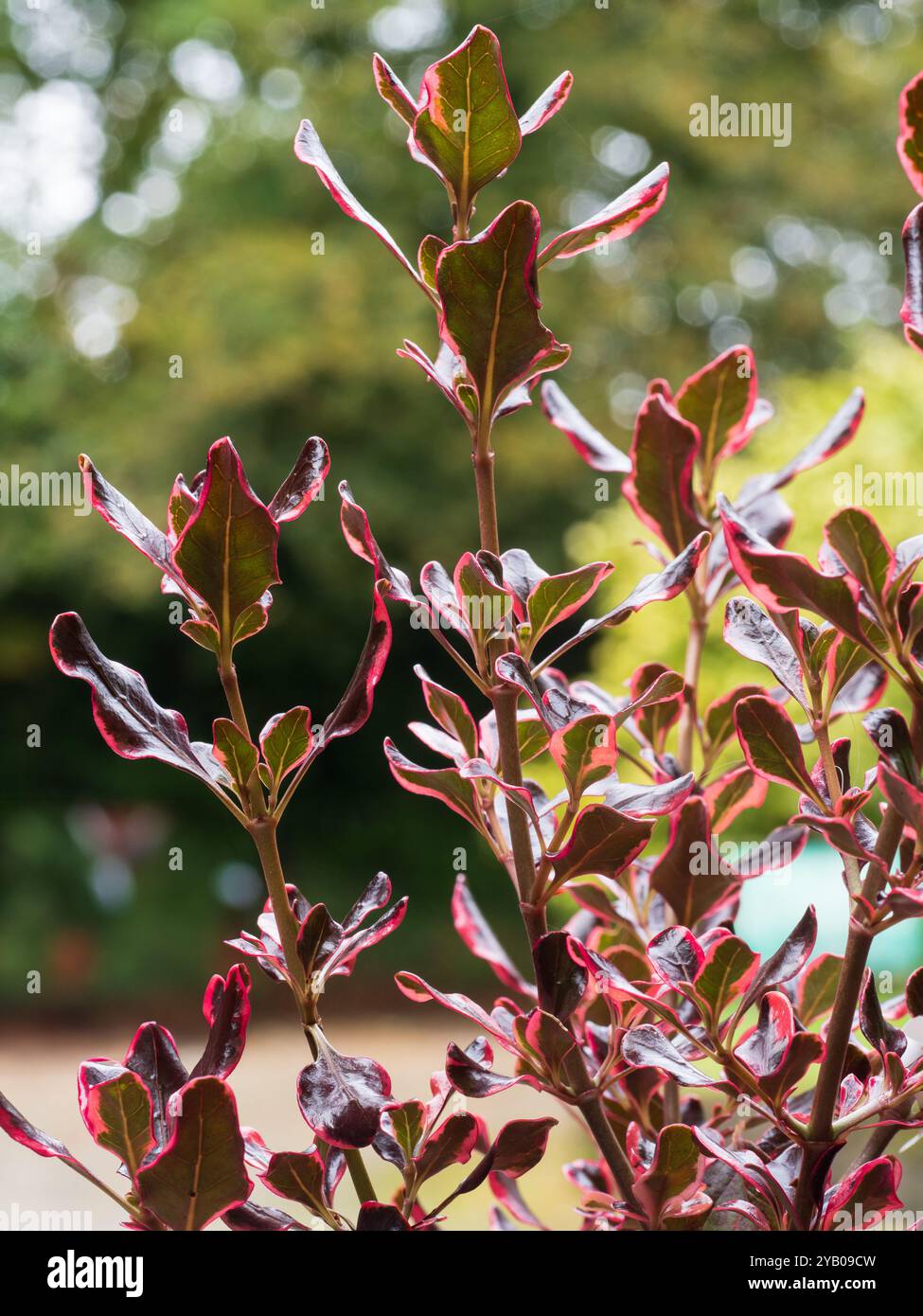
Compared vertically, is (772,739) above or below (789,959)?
above

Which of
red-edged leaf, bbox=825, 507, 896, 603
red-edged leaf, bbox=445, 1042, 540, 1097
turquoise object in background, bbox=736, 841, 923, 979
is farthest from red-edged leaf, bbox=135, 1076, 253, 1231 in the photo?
turquoise object in background, bbox=736, 841, 923, 979

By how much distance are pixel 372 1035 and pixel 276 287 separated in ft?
14.6

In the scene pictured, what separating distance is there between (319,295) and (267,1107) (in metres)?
4.61

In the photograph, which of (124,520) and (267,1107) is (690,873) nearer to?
(124,520)

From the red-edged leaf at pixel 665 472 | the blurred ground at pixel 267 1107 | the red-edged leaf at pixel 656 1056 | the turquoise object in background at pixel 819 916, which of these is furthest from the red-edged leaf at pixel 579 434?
the blurred ground at pixel 267 1107

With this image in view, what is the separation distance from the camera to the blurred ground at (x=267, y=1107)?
14.1 ft

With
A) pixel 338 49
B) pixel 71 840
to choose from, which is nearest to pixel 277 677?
pixel 71 840

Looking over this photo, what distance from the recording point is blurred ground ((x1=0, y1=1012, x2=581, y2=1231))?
14.1 ft

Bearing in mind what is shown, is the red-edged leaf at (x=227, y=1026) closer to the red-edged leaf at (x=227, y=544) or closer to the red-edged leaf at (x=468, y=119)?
the red-edged leaf at (x=227, y=544)

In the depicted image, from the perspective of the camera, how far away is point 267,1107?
19.6 ft

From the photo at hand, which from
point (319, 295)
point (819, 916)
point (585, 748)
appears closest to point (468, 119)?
point (585, 748)

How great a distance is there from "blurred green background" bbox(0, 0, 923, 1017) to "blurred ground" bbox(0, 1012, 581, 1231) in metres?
0.51

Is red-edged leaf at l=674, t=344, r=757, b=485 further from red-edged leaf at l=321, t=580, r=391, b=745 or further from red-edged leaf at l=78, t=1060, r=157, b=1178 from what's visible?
red-edged leaf at l=78, t=1060, r=157, b=1178

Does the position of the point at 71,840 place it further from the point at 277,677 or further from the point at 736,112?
the point at 736,112
